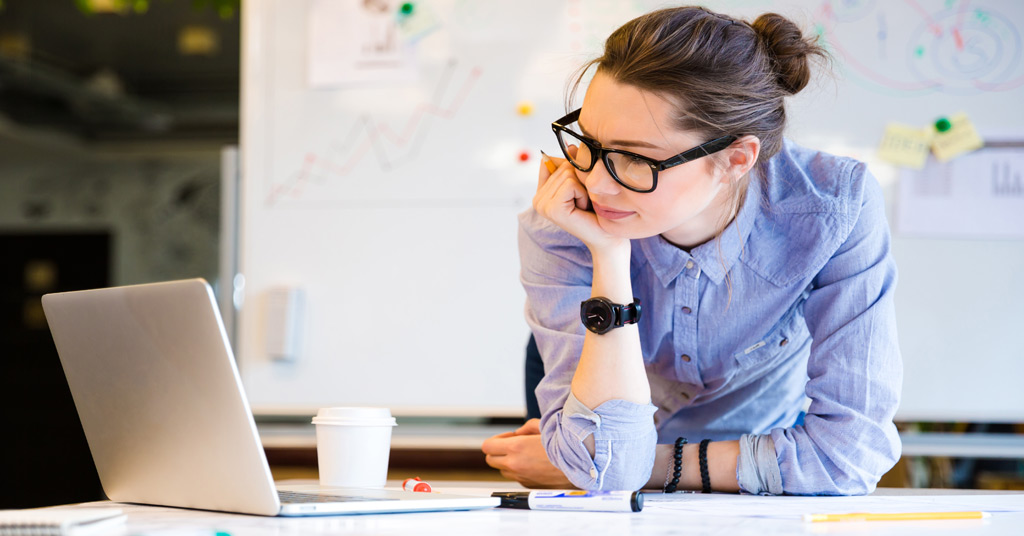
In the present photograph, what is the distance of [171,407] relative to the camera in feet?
2.40

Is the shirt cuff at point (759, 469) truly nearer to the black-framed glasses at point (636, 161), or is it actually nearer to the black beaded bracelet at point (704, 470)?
the black beaded bracelet at point (704, 470)

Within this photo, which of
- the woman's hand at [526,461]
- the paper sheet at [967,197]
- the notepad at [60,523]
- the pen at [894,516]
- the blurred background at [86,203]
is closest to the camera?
the notepad at [60,523]

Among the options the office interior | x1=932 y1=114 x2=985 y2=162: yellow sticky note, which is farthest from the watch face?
the office interior

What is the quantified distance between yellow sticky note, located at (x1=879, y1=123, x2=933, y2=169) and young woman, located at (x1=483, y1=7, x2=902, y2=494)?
958 millimetres

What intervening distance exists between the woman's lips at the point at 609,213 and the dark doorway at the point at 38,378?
5327mm

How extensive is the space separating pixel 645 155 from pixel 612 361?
231 millimetres

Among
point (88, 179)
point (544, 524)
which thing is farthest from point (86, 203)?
point (544, 524)

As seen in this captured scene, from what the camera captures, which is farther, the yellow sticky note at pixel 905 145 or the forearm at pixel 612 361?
the yellow sticky note at pixel 905 145

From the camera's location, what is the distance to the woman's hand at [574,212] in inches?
39.9

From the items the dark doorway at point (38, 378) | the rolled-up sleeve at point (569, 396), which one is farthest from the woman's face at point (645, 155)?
the dark doorway at point (38, 378)

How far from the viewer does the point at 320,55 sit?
85.0 inches

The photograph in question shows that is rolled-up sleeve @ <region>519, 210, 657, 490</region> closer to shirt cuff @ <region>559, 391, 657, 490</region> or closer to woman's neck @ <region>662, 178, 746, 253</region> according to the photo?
shirt cuff @ <region>559, 391, 657, 490</region>

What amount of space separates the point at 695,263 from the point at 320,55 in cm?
137

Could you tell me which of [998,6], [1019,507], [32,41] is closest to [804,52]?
[1019,507]
